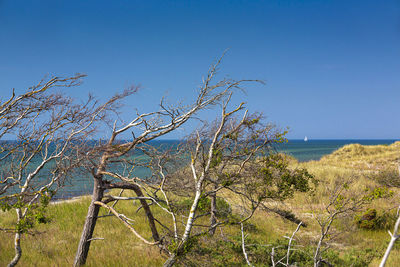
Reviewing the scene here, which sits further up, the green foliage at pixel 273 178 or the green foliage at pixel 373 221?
the green foliage at pixel 273 178

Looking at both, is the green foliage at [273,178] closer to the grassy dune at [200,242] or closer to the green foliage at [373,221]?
the grassy dune at [200,242]

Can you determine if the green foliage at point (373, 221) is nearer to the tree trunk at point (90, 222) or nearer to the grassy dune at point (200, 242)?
the grassy dune at point (200, 242)

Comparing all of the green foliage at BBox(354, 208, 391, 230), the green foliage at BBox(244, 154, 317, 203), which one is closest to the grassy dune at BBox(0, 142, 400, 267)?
the green foliage at BBox(354, 208, 391, 230)

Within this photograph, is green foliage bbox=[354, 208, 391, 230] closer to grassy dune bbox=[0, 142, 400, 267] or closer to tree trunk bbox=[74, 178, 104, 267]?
grassy dune bbox=[0, 142, 400, 267]

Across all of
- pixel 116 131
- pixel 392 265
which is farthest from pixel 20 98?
pixel 392 265

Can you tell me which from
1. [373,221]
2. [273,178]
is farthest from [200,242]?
[373,221]

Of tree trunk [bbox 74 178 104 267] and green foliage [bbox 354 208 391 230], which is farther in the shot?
green foliage [bbox 354 208 391 230]

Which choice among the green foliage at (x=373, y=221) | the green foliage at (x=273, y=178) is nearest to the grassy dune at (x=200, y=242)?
the green foliage at (x=373, y=221)

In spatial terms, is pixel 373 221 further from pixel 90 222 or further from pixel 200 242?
pixel 90 222

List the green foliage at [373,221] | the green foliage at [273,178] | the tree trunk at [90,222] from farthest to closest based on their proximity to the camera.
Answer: the green foliage at [373,221], the green foliage at [273,178], the tree trunk at [90,222]

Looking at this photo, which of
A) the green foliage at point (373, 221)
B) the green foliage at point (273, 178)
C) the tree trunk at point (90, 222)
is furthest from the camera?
the green foliage at point (373, 221)

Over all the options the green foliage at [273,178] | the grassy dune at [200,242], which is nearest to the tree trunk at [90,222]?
the grassy dune at [200,242]

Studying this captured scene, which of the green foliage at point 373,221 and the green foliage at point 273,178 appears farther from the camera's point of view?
the green foliage at point 373,221

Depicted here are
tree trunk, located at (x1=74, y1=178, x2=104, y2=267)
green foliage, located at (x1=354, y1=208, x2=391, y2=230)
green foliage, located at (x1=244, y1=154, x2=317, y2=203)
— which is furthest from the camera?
green foliage, located at (x1=354, y1=208, x2=391, y2=230)
